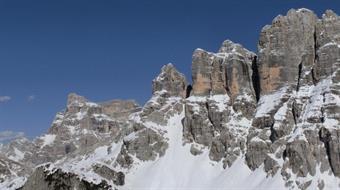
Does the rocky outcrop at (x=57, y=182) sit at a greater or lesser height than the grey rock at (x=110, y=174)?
lesser

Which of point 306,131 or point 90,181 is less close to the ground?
point 306,131

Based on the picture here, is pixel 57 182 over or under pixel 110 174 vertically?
under

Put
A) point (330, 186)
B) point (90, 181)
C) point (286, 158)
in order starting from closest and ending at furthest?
1. point (90, 181)
2. point (330, 186)
3. point (286, 158)

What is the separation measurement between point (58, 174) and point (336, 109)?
368 ft

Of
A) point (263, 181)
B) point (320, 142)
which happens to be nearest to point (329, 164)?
point (320, 142)

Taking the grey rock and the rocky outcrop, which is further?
the grey rock

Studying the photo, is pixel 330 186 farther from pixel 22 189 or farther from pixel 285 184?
pixel 22 189

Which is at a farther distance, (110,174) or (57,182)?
(110,174)

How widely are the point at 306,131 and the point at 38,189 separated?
4268 inches

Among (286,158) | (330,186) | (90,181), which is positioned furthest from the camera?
(286,158)

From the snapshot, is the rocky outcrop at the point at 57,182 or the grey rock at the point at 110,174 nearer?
the rocky outcrop at the point at 57,182

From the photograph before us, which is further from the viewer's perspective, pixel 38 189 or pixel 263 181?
pixel 263 181

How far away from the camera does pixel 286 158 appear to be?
192m

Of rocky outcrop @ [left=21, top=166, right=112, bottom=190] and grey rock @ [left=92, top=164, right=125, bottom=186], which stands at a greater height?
grey rock @ [left=92, top=164, right=125, bottom=186]
